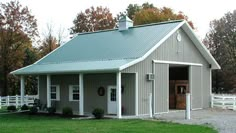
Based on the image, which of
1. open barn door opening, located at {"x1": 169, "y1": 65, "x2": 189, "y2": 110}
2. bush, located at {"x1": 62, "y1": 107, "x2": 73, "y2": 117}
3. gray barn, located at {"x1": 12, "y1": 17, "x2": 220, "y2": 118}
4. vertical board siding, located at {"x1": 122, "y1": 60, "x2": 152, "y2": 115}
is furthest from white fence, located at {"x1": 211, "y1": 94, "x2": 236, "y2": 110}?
bush, located at {"x1": 62, "y1": 107, "x2": 73, "y2": 117}

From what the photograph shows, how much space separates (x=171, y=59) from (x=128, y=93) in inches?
168

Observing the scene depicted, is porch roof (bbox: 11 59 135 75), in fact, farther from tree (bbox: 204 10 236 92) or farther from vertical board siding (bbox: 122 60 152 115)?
tree (bbox: 204 10 236 92)

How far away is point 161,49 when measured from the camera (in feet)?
77.4

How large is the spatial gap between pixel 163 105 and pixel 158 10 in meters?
26.6

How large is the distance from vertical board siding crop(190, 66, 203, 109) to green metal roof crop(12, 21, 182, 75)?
3921 millimetres

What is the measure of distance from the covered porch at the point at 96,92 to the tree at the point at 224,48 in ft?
70.7

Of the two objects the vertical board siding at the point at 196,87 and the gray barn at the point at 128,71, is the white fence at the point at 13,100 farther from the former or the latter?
the vertical board siding at the point at 196,87

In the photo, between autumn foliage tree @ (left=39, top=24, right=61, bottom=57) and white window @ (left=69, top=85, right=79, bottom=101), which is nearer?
white window @ (left=69, top=85, right=79, bottom=101)

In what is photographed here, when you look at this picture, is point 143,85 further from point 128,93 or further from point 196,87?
point 196,87

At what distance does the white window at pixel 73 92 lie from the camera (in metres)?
24.8

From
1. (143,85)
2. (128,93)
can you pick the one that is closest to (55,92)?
(128,93)

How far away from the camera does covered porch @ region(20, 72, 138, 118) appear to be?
21.6 metres

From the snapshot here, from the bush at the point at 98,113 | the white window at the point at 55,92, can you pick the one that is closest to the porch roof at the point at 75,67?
the white window at the point at 55,92

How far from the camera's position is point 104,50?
24.6m
